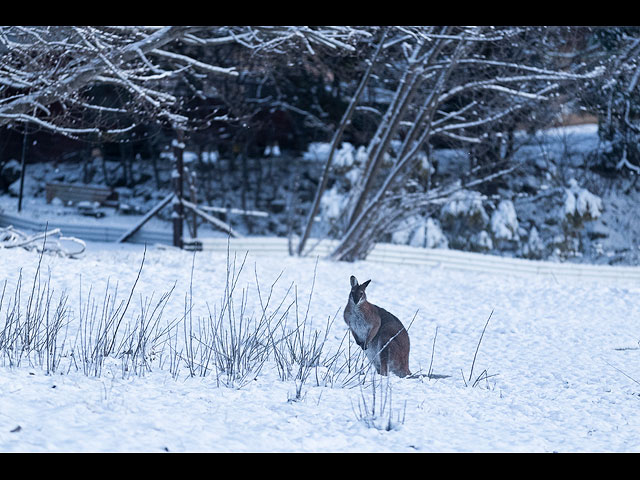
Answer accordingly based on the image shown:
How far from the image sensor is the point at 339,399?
4242mm

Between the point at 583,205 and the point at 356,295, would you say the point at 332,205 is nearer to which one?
the point at 583,205

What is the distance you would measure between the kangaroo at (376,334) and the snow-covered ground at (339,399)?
5.9 inches

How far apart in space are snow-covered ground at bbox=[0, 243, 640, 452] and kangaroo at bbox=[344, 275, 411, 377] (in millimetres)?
150

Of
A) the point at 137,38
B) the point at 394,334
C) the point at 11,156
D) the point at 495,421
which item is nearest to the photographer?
the point at 495,421

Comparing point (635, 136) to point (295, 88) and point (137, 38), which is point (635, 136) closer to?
point (295, 88)

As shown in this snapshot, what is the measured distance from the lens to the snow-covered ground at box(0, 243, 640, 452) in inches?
132

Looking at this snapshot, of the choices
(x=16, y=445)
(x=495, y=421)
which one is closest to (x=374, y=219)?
(x=495, y=421)

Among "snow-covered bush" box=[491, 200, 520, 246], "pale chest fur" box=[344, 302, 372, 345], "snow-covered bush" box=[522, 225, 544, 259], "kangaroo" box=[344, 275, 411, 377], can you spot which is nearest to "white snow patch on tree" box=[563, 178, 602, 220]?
"snow-covered bush" box=[522, 225, 544, 259]

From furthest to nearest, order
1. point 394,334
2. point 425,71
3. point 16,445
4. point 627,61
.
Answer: point 627,61 → point 425,71 → point 394,334 → point 16,445

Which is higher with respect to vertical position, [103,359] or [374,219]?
[374,219]

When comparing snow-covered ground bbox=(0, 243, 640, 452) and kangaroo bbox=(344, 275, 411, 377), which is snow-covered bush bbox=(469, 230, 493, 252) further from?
kangaroo bbox=(344, 275, 411, 377)

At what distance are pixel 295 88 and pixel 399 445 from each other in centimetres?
1890

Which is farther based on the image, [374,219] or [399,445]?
[374,219]

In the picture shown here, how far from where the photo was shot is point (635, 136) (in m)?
20.8
